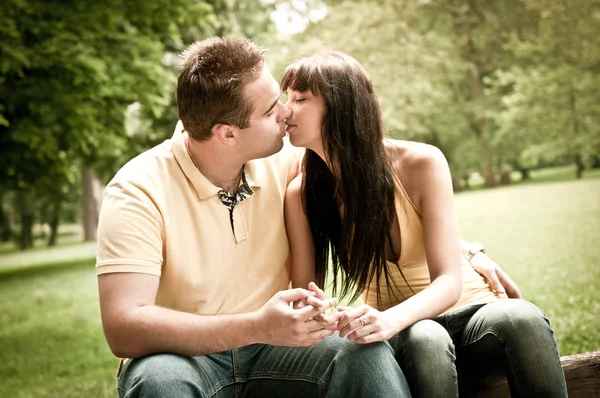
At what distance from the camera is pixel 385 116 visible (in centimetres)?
1025

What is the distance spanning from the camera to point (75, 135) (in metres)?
5.86

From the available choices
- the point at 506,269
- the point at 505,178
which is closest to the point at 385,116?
the point at 505,178

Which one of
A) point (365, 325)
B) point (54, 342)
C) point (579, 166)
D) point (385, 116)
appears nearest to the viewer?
point (365, 325)

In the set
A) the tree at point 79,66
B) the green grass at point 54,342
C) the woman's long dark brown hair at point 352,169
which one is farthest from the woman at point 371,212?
the tree at point 79,66

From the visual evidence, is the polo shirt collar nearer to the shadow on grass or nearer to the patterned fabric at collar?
the patterned fabric at collar

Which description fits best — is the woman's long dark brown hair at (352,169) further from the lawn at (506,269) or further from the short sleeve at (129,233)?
the lawn at (506,269)

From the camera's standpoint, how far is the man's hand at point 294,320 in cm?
169

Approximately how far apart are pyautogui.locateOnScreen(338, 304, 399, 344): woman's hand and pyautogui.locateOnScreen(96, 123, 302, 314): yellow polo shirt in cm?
40

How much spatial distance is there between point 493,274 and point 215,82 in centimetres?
107

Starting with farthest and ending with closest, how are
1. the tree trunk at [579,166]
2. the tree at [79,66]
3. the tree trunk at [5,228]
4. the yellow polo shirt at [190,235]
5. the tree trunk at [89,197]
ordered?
the tree trunk at [5,228]
the tree trunk at [89,197]
the tree trunk at [579,166]
the tree at [79,66]
the yellow polo shirt at [190,235]

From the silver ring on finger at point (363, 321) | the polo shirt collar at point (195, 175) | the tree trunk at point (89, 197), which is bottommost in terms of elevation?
the tree trunk at point (89, 197)

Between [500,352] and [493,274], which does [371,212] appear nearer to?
[493,274]

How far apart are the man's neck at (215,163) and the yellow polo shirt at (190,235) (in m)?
0.06

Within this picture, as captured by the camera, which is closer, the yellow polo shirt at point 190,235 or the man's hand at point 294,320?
the man's hand at point 294,320
